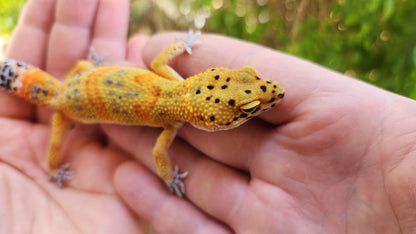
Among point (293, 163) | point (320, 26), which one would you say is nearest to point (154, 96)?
point (293, 163)

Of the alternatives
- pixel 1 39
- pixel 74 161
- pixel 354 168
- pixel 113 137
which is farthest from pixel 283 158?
pixel 1 39

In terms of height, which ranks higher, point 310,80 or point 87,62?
point 310,80

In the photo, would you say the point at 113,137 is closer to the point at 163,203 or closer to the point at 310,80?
the point at 163,203

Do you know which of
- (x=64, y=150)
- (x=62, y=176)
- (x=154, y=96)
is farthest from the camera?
(x=64, y=150)

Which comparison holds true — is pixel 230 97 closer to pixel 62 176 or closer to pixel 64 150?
pixel 62 176

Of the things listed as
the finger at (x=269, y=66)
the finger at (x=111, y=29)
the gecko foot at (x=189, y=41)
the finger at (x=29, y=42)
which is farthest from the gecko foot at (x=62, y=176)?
the gecko foot at (x=189, y=41)

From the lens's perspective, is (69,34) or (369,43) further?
(69,34)
